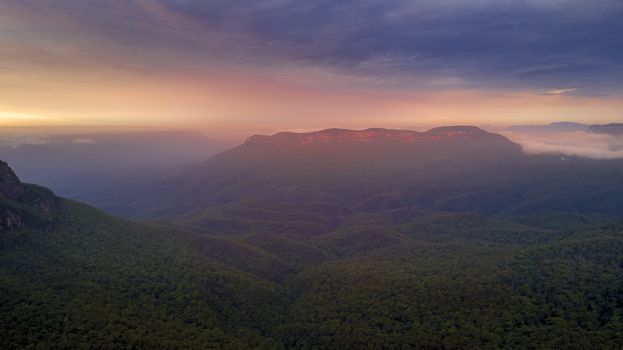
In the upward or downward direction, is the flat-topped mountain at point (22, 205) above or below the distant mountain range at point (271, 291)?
above

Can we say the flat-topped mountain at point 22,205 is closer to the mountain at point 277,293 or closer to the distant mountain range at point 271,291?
the distant mountain range at point 271,291

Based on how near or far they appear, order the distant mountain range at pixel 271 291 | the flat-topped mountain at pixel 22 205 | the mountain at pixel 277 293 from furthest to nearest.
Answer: the flat-topped mountain at pixel 22 205
the distant mountain range at pixel 271 291
the mountain at pixel 277 293

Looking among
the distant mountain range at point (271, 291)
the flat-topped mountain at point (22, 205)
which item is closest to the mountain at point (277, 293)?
the distant mountain range at point (271, 291)

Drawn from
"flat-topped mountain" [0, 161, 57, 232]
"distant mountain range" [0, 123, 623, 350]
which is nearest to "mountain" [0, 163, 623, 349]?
"distant mountain range" [0, 123, 623, 350]

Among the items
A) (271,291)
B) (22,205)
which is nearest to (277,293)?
(271,291)

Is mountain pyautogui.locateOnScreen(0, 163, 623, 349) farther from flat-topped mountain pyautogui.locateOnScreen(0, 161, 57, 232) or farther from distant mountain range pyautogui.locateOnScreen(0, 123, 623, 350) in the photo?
flat-topped mountain pyautogui.locateOnScreen(0, 161, 57, 232)
